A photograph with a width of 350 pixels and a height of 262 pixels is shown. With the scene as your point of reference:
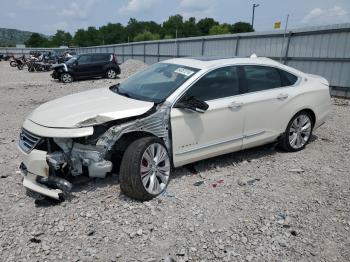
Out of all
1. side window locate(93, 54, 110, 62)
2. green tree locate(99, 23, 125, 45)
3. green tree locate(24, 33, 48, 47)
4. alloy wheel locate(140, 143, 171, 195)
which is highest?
green tree locate(99, 23, 125, 45)

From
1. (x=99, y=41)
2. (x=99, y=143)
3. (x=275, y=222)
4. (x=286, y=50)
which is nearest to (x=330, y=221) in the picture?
(x=275, y=222)

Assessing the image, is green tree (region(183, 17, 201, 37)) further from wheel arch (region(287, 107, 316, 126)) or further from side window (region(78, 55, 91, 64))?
wheel arch (region(287, 107, 316, 126))

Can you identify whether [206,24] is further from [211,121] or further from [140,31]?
[211,121]

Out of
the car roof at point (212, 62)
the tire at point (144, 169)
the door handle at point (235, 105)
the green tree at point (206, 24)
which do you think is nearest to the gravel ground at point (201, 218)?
the tire at point (144, 169)

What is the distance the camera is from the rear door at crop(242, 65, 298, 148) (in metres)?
4.86

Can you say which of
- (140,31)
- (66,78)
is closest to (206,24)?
(140,31)

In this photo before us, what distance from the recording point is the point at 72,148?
377 cm

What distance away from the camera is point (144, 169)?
12.8 ft

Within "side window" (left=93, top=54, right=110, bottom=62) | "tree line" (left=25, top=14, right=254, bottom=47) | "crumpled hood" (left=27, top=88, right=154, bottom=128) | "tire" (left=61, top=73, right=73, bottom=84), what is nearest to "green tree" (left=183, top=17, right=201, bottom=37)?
"tree line" (left=25, top=14, right=254, bottom=47)

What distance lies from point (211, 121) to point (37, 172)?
2.23 meters

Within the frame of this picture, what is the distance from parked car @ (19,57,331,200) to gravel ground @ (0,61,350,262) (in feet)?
1.02

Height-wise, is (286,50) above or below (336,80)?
above

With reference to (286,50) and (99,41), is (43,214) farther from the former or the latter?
(99,41)

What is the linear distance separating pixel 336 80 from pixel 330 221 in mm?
9550
